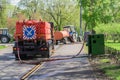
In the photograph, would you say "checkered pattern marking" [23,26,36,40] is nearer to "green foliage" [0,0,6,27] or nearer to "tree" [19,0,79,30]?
"green foliage" [0,0,6,27]

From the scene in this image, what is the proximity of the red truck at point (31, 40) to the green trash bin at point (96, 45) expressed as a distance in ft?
10.7

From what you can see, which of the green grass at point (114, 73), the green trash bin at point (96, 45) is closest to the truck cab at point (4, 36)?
the green trash bin at point (96, 45)

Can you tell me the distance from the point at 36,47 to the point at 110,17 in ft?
49.2

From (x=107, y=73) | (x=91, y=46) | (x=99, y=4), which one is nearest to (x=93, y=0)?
(x=99, y=4)

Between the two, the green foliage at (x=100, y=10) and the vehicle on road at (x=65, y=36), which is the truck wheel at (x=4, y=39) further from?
the green foliage at (x=100, y=10)

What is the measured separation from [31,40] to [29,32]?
0.59 meters

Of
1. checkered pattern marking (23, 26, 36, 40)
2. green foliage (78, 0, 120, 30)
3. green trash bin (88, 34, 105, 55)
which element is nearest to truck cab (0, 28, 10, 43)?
green foliage (78, 0, 120, 30)

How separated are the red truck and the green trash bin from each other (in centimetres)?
328

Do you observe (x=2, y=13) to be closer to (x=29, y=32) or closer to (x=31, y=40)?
(x=29, y=32)

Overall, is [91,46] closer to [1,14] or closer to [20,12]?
[1,14]

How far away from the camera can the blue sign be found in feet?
95.0

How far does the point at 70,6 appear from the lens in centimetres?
9338

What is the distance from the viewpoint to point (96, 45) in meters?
30.2

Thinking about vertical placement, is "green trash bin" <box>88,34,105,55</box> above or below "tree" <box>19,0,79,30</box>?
below
